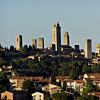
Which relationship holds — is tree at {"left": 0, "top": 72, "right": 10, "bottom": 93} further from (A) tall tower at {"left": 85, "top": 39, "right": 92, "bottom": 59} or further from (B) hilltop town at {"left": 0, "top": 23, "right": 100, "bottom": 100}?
(A) tall tower at {"left": 85, "top": 39, "right": 92, "bottom": 59}

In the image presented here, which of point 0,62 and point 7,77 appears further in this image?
point 0,62

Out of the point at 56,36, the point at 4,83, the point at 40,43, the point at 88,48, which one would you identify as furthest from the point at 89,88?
the point at 40,43

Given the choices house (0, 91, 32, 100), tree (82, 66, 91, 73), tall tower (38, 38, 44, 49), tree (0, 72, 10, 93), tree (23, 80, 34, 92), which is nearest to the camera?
house (0, 91, 32, 100)

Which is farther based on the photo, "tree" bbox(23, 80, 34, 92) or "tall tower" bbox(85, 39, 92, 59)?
"tall tower" bbox(85, 39, 92, 59)

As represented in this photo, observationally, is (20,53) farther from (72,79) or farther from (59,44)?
(72,79)

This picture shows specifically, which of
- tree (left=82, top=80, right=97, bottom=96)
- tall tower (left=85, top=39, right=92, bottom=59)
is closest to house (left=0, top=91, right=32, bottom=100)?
tree (left=82, top=80, right=97, bottom=96)

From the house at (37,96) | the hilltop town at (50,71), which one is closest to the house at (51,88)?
the hilltop town at (50,71)

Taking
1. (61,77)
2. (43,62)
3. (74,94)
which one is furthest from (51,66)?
(74,94)

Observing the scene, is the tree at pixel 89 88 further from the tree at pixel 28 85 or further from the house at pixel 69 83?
the tree at pixel 28 85
